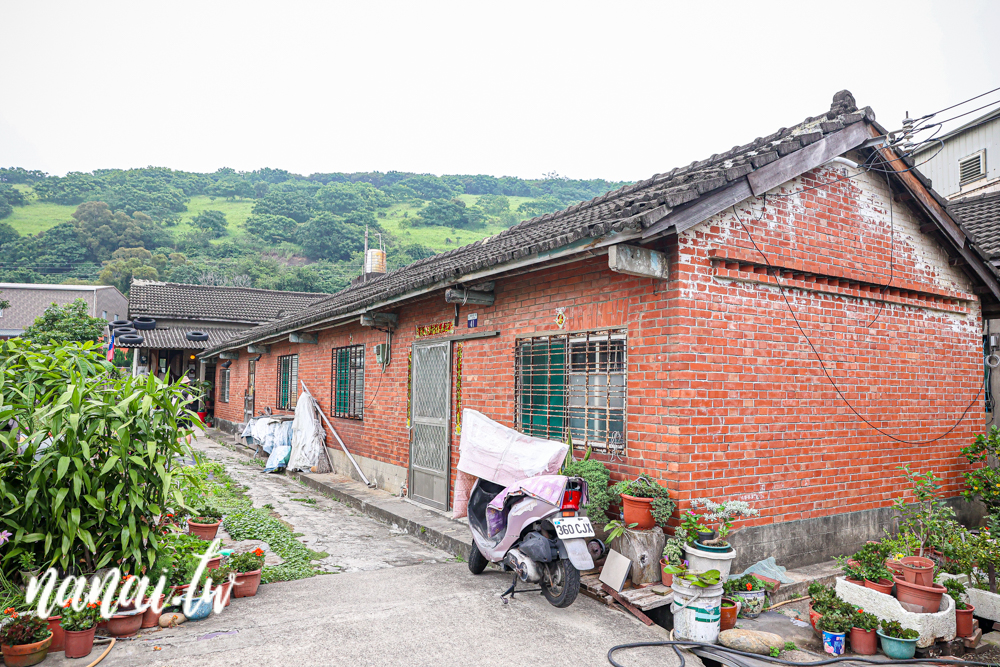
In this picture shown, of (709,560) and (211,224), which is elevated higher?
(211,224)

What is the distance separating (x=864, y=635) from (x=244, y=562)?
465 cm

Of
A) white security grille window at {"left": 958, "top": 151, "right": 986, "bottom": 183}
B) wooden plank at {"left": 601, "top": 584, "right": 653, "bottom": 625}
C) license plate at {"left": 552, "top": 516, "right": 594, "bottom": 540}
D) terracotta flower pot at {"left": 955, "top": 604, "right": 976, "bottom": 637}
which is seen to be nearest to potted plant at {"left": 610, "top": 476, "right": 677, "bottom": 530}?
license plate at {"left": 552, "top": 516, "right": 594, "bottom": 540}

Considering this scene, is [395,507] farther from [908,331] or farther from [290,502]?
[908,331]

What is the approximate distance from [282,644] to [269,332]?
1054 centimetres

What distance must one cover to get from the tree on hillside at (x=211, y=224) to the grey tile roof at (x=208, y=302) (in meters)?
30.6

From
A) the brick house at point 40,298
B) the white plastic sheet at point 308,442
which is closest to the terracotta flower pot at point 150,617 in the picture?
the white plastic sheet at point 308,442

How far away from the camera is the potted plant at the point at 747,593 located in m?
4.72

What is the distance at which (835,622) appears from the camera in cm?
423

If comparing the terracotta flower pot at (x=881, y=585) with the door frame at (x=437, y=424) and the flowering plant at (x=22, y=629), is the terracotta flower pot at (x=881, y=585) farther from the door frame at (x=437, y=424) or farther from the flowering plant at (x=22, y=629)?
the flowering plant at (x=22, y=629)

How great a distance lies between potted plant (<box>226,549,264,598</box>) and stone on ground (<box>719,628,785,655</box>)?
11.9 feet

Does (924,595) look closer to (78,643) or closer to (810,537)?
(810,537)

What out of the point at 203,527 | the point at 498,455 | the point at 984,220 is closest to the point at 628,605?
the point at 498,455

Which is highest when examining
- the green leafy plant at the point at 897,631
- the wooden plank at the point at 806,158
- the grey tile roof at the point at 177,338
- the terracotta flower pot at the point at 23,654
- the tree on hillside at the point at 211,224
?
the tree on hillside at the point at 211,224

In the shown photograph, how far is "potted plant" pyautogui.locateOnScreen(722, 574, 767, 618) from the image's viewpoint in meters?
4.72
